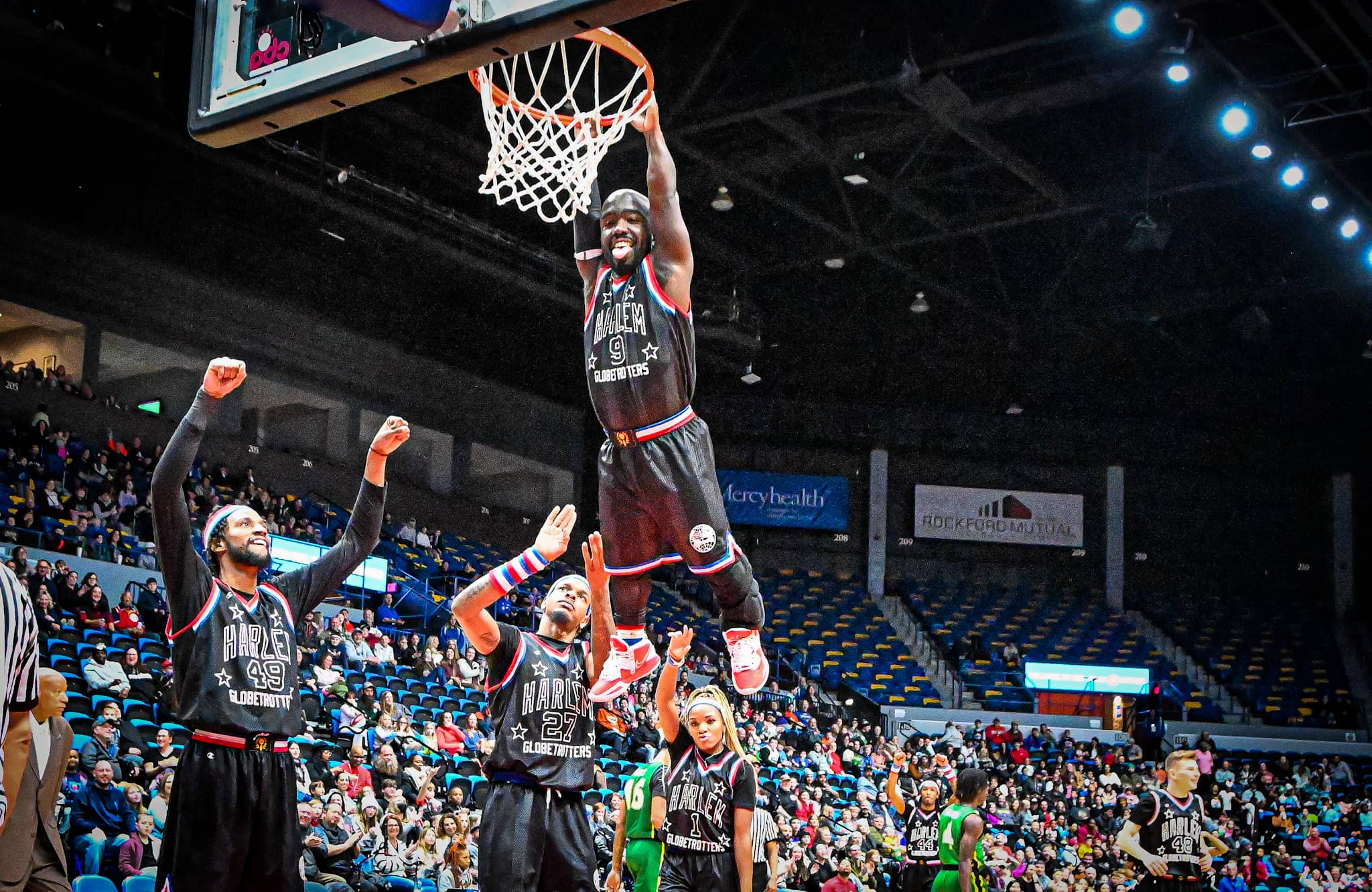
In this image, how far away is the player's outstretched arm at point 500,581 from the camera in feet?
19.9

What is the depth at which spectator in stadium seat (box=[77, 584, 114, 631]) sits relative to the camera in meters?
13.1

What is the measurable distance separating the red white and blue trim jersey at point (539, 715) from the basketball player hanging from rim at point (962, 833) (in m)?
3.49

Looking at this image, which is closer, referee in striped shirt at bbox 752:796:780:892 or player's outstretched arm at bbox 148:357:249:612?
player's outstretched arm at bbox 148:357:249:612

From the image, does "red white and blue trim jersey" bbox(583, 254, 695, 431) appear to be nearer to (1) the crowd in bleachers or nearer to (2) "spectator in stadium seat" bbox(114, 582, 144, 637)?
(1) the crowd in bleachers

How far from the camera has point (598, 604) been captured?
21.2 feet

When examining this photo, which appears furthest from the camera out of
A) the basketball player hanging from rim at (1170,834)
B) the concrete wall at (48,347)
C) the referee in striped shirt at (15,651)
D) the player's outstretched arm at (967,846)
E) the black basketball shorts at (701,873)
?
the concrete wall at (48,347)

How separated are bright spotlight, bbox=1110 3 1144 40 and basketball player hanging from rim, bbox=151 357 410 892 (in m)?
12.4

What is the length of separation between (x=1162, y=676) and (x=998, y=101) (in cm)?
1596

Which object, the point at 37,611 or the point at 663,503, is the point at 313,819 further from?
the point at 663,503

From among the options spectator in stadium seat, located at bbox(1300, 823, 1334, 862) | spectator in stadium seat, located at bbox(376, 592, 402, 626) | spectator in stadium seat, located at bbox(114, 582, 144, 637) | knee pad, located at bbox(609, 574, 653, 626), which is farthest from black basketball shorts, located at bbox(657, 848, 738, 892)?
spectator in stadium seat, located at bbox(1300, 823, 1334, 862)

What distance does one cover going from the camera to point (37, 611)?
12336mm

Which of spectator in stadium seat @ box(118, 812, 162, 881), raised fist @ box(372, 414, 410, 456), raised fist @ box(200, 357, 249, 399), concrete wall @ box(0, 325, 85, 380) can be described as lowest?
spectator in stadium seat @ box(118, 812, 162, 881)

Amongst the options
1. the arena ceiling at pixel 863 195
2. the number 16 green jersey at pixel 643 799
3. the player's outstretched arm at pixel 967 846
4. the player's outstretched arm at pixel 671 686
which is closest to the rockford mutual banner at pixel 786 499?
the arena ceiling at pixel 863 195

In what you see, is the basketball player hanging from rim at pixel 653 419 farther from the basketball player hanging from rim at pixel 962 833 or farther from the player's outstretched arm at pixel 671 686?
the basketball player hanging from rim at pixel 962 833
